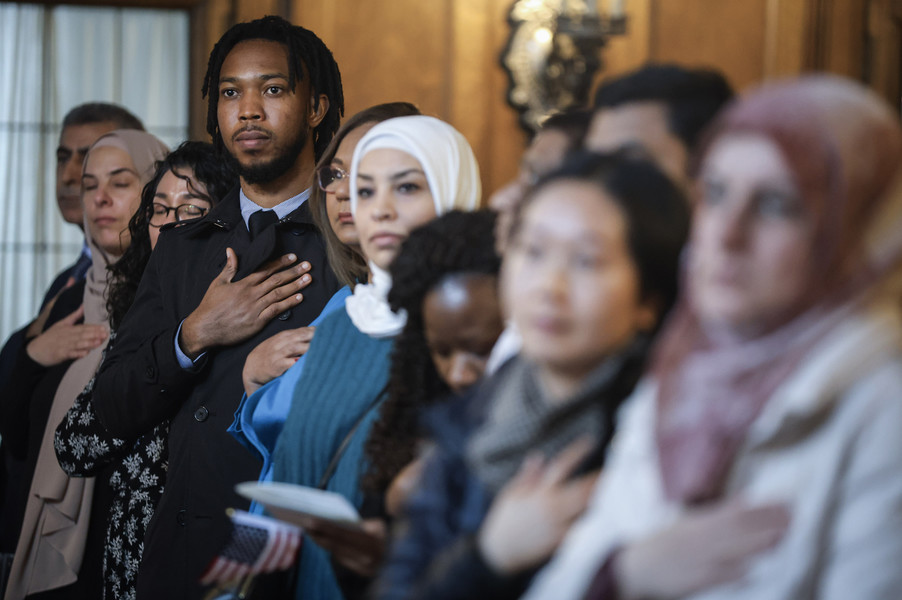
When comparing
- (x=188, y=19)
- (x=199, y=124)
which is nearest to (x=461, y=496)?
(x=199, y=124)

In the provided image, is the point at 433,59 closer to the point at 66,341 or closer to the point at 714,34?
the point at 714,34

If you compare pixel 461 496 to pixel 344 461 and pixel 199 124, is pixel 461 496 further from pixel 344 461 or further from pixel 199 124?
pixel 199 124

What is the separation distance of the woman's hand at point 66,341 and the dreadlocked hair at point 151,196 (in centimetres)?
20

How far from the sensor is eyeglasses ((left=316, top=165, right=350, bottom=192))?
1946mm

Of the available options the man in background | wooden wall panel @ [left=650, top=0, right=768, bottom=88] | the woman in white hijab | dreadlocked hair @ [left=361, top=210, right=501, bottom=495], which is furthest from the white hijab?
wooden wall panel @ [left=650, top=0, right=768, bottom=88]

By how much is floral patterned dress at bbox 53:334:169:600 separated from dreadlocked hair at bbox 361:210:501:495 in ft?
3.65

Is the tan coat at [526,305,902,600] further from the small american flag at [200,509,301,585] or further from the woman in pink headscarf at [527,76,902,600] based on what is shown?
the small american flag at [200,509,301,585]

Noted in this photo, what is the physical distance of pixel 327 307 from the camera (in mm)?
1985

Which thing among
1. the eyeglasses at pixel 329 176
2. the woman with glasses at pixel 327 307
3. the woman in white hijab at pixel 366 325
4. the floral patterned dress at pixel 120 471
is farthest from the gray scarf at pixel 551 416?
the floral patterned dress at pixel 120 471

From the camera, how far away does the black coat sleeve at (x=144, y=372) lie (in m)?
2.28

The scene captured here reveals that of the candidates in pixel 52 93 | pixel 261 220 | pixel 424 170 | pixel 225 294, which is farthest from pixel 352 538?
pixel 52 93

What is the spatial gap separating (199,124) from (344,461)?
3096 mm

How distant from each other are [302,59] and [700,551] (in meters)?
1.93

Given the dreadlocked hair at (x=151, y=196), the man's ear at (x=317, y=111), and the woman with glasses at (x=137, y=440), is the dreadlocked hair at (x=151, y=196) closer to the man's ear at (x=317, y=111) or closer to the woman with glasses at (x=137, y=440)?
the woman with glasses at (x=137, y=440)
